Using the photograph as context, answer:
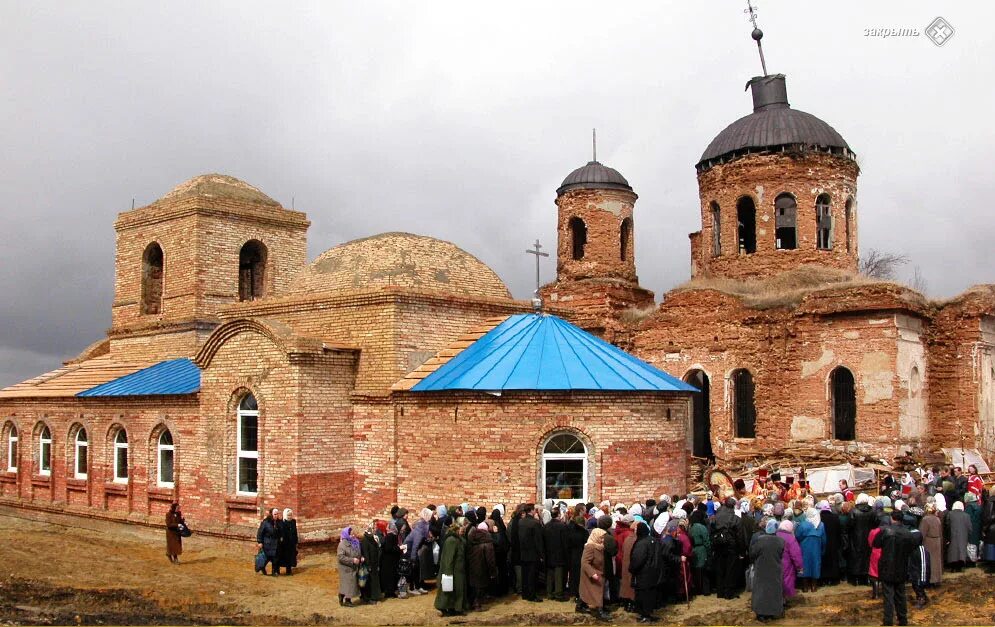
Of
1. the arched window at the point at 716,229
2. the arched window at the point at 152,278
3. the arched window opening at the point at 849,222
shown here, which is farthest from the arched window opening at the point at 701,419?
the arched window at the point at 152,278

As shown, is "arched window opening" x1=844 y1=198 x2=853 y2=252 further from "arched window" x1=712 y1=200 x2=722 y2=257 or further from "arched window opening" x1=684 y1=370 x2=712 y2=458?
"arched window opening" x1=684 y1=370 x2=712 y2=458

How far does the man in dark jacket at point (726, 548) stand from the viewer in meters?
12.9

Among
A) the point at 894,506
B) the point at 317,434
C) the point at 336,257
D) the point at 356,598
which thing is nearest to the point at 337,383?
the point at 317,434

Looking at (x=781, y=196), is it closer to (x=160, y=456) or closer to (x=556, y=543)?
(x=160, y=456)

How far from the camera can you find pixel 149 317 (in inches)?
1034

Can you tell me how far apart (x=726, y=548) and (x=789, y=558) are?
79cm

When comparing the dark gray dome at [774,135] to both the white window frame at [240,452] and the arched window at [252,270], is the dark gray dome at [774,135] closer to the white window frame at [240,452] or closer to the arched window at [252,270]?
the arched window at [252,270]

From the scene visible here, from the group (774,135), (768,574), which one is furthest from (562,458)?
(774,135)

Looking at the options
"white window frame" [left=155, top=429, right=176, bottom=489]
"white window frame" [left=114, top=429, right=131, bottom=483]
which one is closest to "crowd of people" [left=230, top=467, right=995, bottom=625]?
"white window frame" [left=155, top=429, right=176, bottom=489]

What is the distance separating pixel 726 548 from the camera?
1301 centimetres

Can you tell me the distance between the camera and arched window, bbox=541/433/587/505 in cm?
1634

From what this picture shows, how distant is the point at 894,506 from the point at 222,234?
17.8 m

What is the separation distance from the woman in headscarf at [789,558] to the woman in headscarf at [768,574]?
0.80 feet

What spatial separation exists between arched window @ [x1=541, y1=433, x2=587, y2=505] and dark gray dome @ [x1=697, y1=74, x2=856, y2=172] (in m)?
16.0
